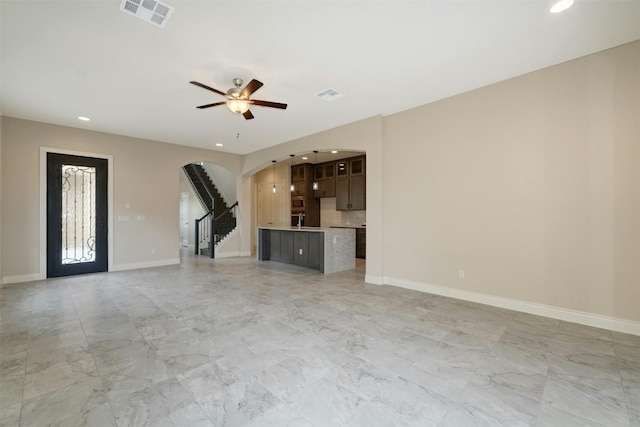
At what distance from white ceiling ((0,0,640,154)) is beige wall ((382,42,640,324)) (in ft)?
1.05

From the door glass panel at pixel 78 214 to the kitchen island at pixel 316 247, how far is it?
3.94 m

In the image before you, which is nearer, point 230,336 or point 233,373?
point 233,373

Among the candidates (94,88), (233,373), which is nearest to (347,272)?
(233,373)

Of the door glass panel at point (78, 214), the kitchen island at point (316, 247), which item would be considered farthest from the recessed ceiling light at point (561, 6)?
the door glass panel at point (78, 214)

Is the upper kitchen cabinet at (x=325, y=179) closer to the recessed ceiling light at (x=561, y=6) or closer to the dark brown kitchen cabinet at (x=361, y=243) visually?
the dark brown kitchen cabinet at (x=361, y=243)

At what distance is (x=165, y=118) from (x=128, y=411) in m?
4.94

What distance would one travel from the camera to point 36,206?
17.8 ft

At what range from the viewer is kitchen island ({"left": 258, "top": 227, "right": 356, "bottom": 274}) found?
6.23 m

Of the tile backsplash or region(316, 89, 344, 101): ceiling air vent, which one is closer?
region(316, 89, 344, 101): ceiling air vent

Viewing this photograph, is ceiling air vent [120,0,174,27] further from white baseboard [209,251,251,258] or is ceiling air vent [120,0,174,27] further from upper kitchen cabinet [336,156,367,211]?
white baseboard [209,251,251,258]

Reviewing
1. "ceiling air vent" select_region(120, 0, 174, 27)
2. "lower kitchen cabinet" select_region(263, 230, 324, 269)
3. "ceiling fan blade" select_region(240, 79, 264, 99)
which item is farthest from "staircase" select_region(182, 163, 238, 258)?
"ceiling air vent" select_region(120, 0, 174, 27)

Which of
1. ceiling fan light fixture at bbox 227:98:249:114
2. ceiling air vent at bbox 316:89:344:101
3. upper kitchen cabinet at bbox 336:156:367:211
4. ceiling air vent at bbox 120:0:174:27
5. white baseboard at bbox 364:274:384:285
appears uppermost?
ceiling air vent at bbox 120:0:174:27

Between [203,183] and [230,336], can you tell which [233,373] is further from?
[203,183]

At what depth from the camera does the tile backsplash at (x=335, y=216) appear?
916cm
